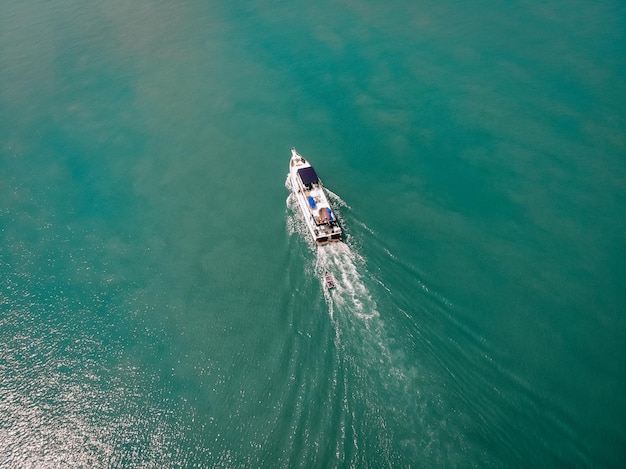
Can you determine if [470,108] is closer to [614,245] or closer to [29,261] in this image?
[614,245]

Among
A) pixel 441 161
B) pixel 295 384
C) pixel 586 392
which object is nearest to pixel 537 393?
pixel 586 392

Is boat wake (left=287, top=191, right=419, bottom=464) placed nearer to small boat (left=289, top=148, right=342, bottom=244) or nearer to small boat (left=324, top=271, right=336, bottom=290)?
small boat (left=324, top=271, right=336, bottom=290)

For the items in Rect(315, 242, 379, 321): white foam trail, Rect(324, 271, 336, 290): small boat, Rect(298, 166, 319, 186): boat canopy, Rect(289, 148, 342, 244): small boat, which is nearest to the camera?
Rect(315, 242, 379, 321): white foam trail

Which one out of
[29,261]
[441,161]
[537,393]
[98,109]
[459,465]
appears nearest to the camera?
[459,465]

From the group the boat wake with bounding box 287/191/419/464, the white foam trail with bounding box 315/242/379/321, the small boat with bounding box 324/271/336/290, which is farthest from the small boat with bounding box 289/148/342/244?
the small boat with bounding box 324/271/336/290

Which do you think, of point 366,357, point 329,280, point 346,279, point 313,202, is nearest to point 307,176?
point 313,202

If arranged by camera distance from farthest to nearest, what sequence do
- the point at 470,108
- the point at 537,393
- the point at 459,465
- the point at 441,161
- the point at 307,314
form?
the point at 470,108, the point at 441,161, the point at 307,314, the point at 537,393, the point at 459,465
